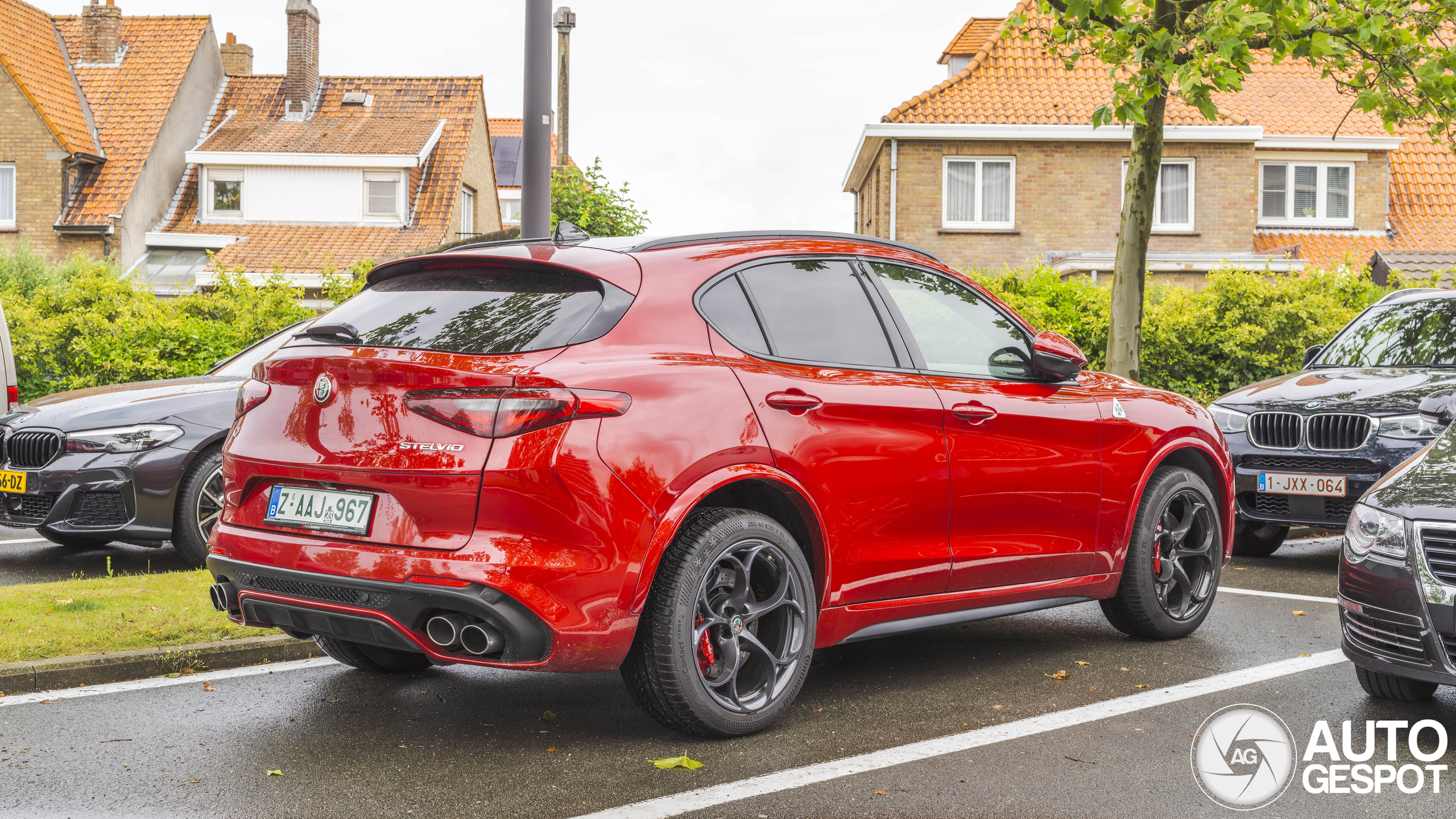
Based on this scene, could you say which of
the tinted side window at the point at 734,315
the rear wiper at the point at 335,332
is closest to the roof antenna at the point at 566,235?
the tinted side window at the point at 734,315

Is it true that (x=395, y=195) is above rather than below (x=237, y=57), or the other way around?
below

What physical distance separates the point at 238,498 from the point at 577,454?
4.30 feet

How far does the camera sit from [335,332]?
4.40 metres

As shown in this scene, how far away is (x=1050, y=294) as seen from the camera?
15.2m

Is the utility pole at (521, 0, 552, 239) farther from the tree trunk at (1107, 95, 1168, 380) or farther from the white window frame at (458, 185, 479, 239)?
the white window frame at (458, 185, 479, 239)

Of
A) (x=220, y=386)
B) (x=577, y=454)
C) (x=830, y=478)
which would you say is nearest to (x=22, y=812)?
(x=577, y=454)

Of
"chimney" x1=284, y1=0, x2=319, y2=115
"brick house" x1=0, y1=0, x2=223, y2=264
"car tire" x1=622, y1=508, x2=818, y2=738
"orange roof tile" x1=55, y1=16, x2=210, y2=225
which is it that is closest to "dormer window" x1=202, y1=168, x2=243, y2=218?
"brick house" x1=0, y1=0, x2=223, y2=264

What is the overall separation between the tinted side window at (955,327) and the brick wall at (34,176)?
32467mm

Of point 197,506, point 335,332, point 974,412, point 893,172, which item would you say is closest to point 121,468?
point 197,506

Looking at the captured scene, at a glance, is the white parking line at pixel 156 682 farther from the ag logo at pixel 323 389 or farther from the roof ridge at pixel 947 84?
the roof ridge at pixel 947 84

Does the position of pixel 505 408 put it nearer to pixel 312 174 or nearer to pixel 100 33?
pixel 312 174

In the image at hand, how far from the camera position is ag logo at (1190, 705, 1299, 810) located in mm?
3982

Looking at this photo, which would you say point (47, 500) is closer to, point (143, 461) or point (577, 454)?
point (143, 461)

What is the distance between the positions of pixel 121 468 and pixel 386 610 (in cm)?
438
